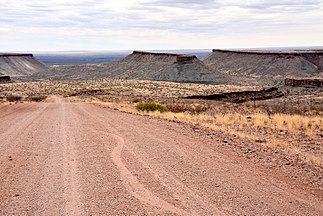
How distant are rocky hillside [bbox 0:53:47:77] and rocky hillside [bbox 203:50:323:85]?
75.2m

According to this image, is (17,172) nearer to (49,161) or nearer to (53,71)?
(49,161)

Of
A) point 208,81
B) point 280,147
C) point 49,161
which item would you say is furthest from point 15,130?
point 208,81

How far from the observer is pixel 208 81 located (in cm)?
10794

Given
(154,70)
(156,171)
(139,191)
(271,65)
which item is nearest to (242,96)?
(156,171)

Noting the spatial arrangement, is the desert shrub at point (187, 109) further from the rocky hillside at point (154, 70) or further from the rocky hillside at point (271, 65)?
the rocky hillside at point (271, 65)

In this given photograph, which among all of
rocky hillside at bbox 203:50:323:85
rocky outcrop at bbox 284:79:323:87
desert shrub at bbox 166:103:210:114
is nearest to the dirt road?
desert shrub at bbox 166:103:210:114

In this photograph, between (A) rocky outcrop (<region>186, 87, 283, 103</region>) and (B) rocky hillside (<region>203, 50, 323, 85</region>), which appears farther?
(B) rocky hillside (<region>203, 50, 323, 85</region>)

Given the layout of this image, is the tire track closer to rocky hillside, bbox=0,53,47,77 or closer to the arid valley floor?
the arid valley floor

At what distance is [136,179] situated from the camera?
30.2 ft

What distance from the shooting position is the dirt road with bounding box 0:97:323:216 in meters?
7.54

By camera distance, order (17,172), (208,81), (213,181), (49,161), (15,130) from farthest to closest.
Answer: (208,81) < (15,130) < (49,161) < (17,172) < (213,181)

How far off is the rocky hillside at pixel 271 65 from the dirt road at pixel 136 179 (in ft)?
362

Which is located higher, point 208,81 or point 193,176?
point 193,176

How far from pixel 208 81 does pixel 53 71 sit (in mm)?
74570
